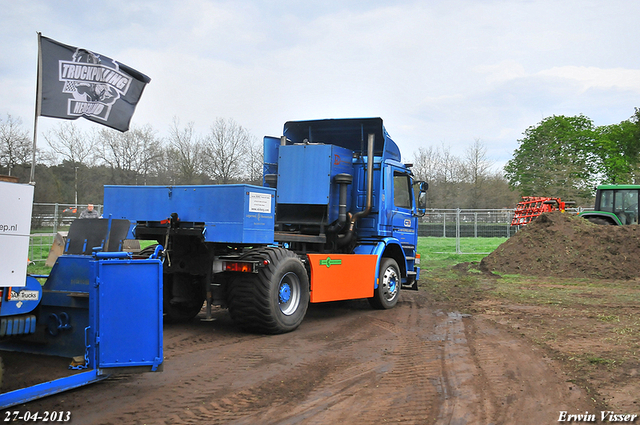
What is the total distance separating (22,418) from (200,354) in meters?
2.51

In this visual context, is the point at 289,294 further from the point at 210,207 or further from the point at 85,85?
the point at 85,85

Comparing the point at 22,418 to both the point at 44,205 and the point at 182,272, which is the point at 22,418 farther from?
the point at 44,205

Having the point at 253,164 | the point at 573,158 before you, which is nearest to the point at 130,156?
the point at 253,164

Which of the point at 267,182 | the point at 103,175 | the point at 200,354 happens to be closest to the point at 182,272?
the point at 200,354

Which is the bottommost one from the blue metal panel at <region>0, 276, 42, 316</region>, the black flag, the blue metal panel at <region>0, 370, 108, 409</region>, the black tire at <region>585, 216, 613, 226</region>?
the blue metal panel at <region>0, 370, 108, 409</region>

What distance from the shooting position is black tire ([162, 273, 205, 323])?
841cm

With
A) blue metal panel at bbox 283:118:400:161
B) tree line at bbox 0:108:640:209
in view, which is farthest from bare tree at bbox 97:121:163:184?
blue metal panel at bbox 283:118:400:161

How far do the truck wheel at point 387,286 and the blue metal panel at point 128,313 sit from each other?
6112 millimetres

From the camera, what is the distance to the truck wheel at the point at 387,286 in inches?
411

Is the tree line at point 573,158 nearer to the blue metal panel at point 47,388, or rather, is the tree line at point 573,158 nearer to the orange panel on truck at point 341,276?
the orange panel on truck at point 341,276

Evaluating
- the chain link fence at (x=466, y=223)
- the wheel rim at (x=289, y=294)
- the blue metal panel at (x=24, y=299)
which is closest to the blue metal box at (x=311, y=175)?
the wheel rim at (x=289, y=294)

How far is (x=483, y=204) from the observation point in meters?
44.2

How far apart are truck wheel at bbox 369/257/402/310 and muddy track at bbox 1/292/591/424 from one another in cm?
221

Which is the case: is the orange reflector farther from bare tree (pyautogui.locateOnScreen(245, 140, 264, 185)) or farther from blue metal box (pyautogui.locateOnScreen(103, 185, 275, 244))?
bare tree (pyautogui.locateOnScreen(245, 140, 264, 185))
